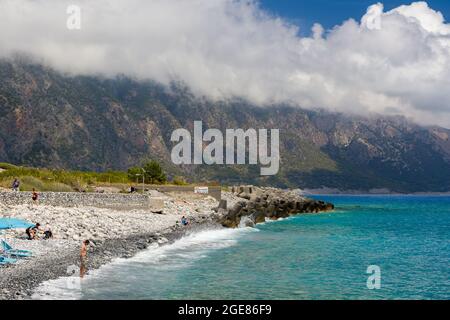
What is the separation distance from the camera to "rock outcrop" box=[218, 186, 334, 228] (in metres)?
69.4

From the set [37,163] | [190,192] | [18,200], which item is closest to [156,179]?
[190,192]

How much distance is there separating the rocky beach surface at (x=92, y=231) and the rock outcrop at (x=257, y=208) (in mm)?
224

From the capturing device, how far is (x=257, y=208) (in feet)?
291

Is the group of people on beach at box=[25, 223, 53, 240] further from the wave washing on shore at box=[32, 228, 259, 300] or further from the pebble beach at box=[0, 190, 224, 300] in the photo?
the wave washing on shore at box=[32, 228, 259, 300]

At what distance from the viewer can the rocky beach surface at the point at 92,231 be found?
78.9 feet

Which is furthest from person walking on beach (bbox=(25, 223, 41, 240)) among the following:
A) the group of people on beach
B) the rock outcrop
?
the rock outcrop

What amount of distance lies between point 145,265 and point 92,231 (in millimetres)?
9173

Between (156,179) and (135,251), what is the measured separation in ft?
198

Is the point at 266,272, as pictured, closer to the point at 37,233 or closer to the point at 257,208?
the point at 37,233

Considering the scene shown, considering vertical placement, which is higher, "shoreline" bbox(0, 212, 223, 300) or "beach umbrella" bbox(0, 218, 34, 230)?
"beach umbrella" bbox(0, 218, 34, 230)

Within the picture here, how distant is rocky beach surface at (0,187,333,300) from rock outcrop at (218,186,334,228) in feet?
0.73
